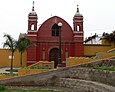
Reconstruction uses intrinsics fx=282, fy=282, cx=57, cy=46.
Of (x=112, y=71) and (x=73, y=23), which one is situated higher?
(x=73, y=23)

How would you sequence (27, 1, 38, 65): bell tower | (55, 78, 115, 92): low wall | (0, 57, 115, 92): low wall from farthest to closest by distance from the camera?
(27, 1, 38, 65): bell tower → (0, 57, 115, 92): low wall → (55, 78, 115, 92): low wall

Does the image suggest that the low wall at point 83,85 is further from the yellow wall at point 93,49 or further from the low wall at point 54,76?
the yellow wall at point 93,49

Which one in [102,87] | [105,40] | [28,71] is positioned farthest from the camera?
[105,40]

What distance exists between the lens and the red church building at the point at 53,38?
117ft

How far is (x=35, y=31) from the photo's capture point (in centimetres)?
3562

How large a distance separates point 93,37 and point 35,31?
53.4 feet

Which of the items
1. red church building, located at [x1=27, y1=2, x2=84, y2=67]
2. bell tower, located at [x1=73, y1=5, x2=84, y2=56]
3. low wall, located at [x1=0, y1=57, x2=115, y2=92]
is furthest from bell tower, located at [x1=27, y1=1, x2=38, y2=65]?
low wall, located at [x1=0, y1=57, x2=115, y2=92]

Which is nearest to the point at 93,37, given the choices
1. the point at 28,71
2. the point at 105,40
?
the point at 105,40

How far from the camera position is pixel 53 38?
36.2 metres

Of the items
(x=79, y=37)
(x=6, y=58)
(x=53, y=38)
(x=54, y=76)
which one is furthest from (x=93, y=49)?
(x=54, y=76)

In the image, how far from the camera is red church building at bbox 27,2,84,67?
35.8 meters

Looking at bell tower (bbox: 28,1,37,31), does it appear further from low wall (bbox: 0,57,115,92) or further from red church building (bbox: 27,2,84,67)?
low wall (bbox: 0,57,115,92)

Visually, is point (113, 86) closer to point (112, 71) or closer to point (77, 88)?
point (112, 71)

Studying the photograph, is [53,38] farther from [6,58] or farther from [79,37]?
[6,58]
